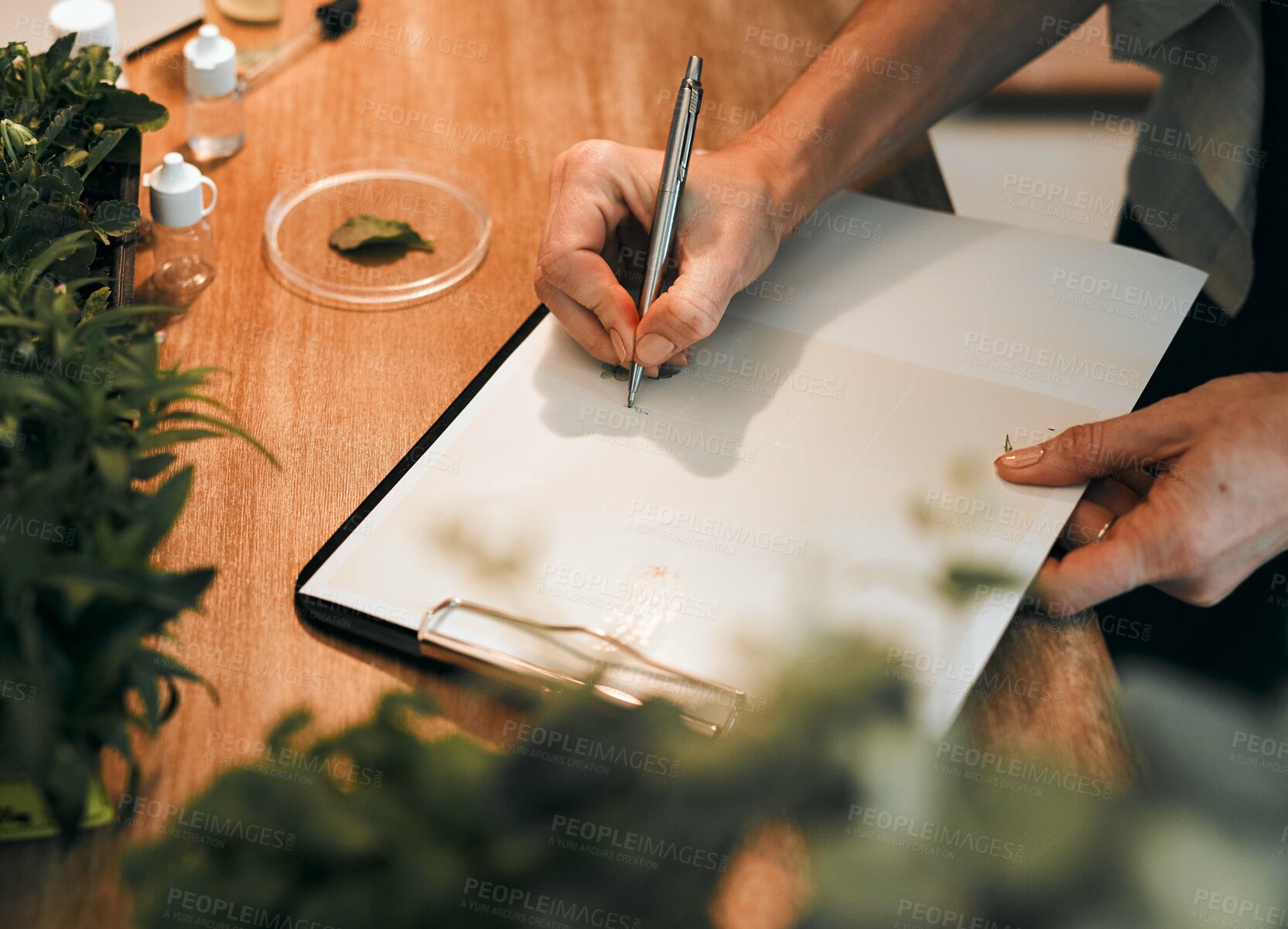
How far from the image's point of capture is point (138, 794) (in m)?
0.56

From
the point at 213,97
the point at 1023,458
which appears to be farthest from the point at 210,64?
the point at 1023,458

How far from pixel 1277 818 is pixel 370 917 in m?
0.56

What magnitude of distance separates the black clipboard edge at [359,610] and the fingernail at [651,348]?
0.12 metres

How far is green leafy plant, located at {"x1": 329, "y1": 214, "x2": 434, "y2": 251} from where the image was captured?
89 cm

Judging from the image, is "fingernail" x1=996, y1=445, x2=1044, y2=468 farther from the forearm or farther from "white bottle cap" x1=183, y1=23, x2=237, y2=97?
"white bottle cap" x1=183, y1=23, x2=237, y2=97

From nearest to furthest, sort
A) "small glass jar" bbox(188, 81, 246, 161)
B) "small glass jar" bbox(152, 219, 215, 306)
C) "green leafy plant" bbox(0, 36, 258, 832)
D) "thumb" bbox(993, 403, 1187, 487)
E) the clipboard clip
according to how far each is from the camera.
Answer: "green leafy plant" bbox(0, 36, 258, 832)
the clipboard clip
"thumb" bbox(993, 403, 1187, 487)
"small glass jar" bbox(152, 219, 215, 306)
"small glass jar" bbox(188, 81, 246, 161)

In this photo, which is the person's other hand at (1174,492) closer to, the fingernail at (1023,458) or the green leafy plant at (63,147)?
the fingernail at (1023,458)

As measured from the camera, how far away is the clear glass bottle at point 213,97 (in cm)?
93

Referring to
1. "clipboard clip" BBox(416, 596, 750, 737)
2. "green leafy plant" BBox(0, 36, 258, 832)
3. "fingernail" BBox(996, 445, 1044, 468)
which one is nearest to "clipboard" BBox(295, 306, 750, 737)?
"clipboard clip" BBox(416, 596, 750, 737)

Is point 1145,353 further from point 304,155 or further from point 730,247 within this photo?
point 304,155

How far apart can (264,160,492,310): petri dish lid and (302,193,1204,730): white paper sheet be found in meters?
0.14

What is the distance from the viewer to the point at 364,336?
0.83 metres

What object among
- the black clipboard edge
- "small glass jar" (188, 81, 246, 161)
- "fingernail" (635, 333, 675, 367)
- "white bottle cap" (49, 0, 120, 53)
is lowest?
the black clipboard edge

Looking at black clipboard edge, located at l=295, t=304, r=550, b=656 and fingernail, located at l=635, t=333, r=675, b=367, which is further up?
fingernail, located at l=635, t=333, r=675, b=367
